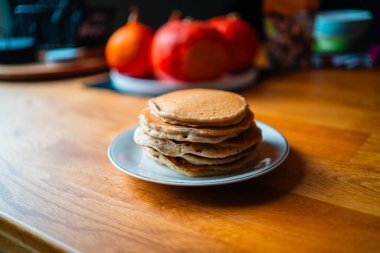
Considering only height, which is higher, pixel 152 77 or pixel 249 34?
pixel 249 34

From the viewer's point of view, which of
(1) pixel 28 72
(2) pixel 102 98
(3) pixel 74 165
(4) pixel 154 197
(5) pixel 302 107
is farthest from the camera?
(1) pixel 28 72

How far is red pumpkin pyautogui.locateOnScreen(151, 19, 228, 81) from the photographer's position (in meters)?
0.90

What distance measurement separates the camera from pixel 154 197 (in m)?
0.48

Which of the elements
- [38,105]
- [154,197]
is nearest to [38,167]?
[154,197]

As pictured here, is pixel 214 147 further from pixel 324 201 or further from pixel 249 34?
pixel 249 34

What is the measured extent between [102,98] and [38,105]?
162 mm

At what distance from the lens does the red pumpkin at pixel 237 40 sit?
3.33 feet

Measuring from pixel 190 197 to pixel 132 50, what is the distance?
2.05 ft

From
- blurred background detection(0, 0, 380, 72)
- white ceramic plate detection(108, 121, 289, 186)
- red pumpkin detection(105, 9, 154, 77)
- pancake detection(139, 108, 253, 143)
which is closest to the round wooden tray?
blurred background detection(0, 0, 380, 72)

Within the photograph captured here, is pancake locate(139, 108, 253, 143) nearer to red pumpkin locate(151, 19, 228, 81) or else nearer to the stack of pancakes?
the stack of pancakes

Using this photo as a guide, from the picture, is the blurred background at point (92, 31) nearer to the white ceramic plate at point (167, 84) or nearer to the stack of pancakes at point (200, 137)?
the white ceramic plate at point (167, 84)

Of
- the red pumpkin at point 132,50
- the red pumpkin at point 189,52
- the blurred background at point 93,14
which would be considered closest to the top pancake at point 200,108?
the red pumpkin at point 189,52

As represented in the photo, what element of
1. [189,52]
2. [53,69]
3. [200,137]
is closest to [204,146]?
[200,137]

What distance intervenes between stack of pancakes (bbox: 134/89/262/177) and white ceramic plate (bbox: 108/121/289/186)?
0.01 m
